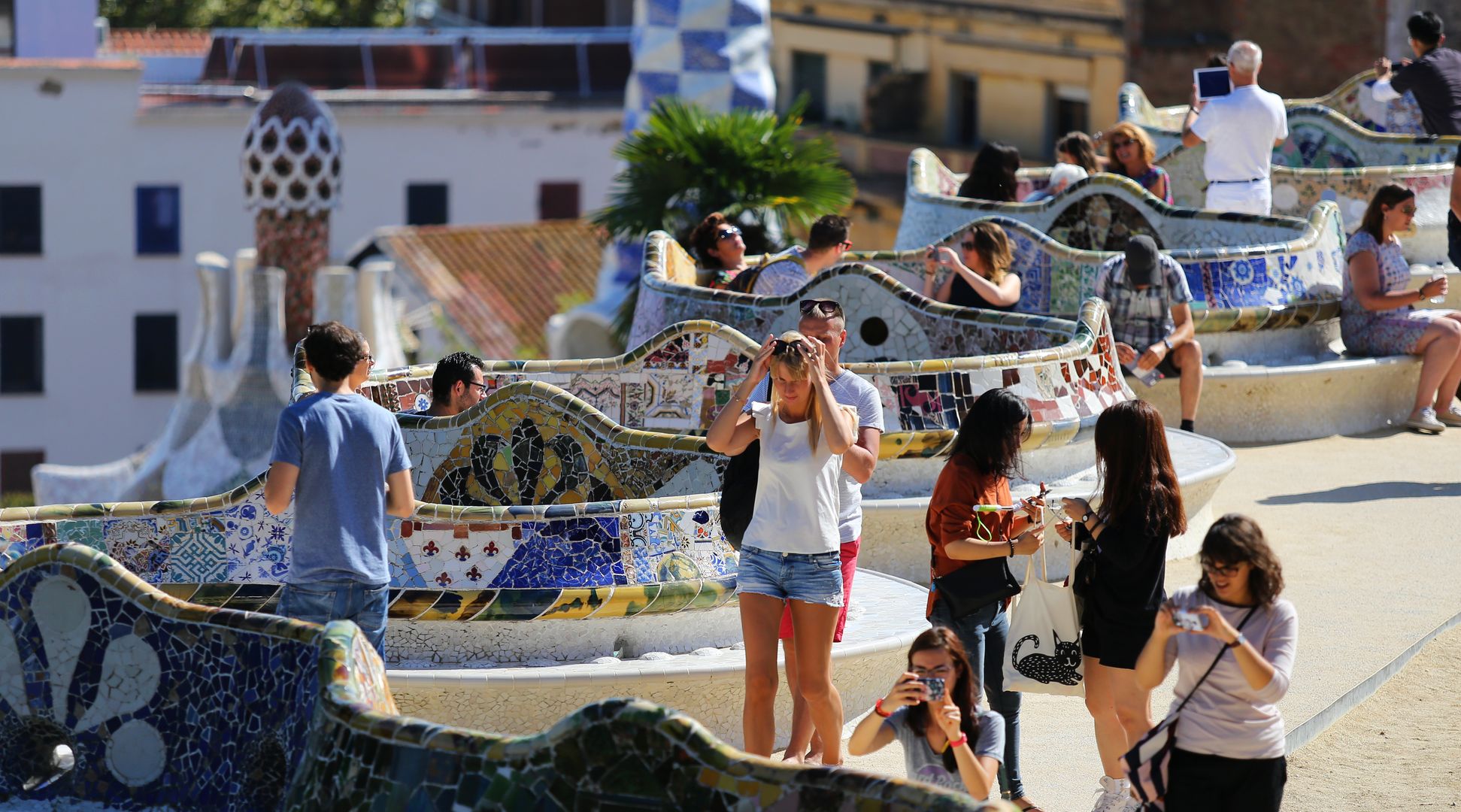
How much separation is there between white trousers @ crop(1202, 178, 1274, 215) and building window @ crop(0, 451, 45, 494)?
30379 mm

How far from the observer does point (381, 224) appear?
41.7 m

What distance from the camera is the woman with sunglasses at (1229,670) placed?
208 inches

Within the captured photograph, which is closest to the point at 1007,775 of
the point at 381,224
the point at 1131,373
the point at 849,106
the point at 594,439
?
the point at 594,439

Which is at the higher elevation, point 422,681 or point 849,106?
point 849,106

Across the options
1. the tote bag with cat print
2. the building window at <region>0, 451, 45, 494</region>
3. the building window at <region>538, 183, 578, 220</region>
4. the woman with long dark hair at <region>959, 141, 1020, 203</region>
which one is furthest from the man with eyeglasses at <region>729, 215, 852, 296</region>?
the building window at <region>0, 451, 45, 494</region>

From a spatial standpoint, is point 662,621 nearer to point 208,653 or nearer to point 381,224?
point 208,653

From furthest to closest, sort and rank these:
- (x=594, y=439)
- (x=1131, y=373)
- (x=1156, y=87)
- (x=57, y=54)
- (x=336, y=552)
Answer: (x=57, y=54)
(x=1156, y=87)
(x=1131, y=373)
(x=594, y=439)
(x=336, y=552)

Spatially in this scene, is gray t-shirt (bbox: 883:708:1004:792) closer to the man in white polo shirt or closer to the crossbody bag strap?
the crossbody bag strap

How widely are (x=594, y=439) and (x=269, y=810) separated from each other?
3.12 meters

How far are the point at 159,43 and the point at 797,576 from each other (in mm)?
42212

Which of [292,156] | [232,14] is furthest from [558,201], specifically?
[232,14]

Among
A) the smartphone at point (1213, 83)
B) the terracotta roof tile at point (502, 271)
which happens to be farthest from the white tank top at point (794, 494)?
the terracotta roof tile at point (502, 271)

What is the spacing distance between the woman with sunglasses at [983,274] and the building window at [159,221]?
31.3 m

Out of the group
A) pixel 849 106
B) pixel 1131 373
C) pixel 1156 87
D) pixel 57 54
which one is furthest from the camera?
pixel 57 54
